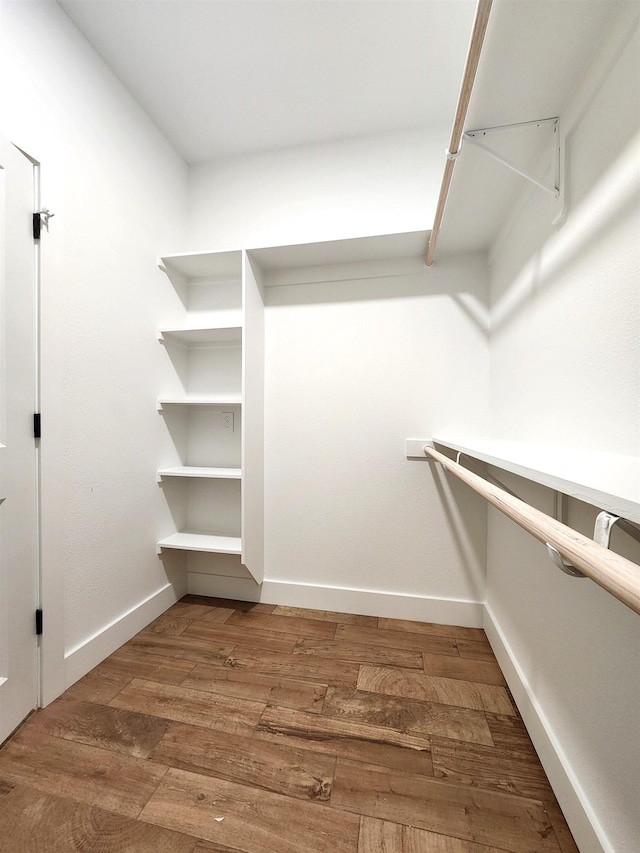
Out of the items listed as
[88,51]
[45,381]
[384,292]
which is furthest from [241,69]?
[45,381]

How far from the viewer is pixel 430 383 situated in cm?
192

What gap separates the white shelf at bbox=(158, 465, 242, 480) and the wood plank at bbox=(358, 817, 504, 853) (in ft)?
4.37

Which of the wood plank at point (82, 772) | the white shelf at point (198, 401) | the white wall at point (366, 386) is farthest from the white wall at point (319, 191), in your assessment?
the wood plank at point (82, 772)

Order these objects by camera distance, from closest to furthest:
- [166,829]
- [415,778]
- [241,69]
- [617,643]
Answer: [617,643] → [166,829] → [415,778] → [241,69]

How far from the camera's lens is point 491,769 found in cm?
106

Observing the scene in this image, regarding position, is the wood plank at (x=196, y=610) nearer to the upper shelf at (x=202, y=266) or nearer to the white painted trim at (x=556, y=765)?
the white painted trim at (x=556, y=765)

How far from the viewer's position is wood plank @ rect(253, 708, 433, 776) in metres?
1.09

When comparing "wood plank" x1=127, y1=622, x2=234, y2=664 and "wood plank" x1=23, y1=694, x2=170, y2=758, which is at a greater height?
"wood plank" x1=23, y1=694, x2=170, y2=758

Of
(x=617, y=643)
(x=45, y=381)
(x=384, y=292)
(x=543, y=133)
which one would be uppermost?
(x=543, y=133)

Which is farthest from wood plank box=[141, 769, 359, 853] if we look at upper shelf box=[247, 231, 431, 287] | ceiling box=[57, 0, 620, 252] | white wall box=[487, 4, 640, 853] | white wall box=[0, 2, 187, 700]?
upper shelf box=[247, 231, 431, 287]

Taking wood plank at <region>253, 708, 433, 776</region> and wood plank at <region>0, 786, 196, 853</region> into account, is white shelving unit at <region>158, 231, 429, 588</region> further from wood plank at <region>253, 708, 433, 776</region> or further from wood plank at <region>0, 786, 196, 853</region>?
wood plank at <region>0, 786, 196, 853</region>

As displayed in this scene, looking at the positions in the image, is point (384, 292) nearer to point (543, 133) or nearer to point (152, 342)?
point (543, 133)

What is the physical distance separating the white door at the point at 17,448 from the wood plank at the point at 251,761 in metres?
0.56

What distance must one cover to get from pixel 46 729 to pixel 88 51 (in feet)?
8.75
